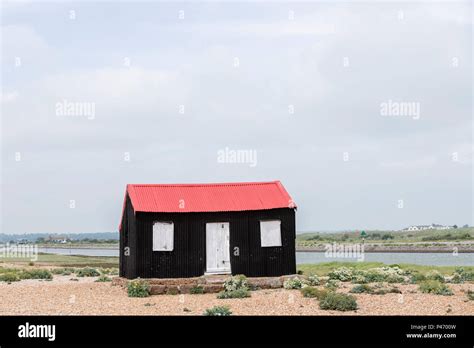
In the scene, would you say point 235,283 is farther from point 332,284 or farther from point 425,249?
point 425,249

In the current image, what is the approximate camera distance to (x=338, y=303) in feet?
67.4

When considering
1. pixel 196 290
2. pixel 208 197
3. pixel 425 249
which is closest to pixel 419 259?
pixel 425 249

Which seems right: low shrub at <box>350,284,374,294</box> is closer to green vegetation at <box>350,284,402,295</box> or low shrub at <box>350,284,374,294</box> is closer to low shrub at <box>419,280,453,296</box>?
green vegetation at <box>350,284,402,295</box>

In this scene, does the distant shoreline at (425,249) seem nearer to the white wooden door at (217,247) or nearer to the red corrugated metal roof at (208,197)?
the red corrugated metal roof at (208,197)

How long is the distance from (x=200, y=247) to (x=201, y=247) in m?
0.04

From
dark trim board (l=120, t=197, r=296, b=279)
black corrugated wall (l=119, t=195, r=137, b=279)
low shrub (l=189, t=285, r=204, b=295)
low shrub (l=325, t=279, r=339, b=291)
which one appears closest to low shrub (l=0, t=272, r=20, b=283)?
black corrugated wall (l=119, t=195, r=137, b=279)

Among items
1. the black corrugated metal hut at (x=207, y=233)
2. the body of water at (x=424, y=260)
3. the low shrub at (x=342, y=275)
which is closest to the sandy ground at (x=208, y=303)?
the black corrugated metal hut at (x=207, y=233)

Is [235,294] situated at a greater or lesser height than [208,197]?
lesser

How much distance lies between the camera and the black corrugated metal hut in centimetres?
2647

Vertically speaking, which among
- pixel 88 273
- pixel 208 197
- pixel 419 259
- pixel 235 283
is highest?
pixel 208 197

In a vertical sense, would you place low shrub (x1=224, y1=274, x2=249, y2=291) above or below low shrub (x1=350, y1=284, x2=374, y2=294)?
above

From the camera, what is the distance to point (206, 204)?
90.2ft
